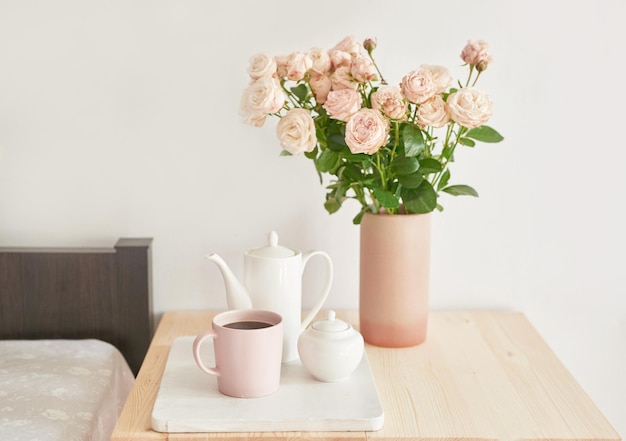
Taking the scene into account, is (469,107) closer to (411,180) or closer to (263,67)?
(411,180)

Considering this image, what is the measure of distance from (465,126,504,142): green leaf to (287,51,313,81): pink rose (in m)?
0.30

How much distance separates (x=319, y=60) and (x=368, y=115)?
14cm

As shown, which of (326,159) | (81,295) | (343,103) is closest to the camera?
(343,103)

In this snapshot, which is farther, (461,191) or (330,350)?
(461,191)

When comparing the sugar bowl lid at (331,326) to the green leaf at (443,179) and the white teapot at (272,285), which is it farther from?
the green leaf at (443,179)

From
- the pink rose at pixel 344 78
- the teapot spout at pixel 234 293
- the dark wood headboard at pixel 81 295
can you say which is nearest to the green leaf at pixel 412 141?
the pink rose at pixel 344 78

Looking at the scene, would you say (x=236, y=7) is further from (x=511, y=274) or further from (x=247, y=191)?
(x=511, y=274)

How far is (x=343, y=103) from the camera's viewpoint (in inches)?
43.7

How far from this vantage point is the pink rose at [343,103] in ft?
3.64

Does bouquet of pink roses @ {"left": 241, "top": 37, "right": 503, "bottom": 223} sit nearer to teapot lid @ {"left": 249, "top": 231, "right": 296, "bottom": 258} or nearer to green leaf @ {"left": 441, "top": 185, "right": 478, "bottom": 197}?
green leaf @ {"left": 441, "top": 185, "right": 478, "bottom": 197}

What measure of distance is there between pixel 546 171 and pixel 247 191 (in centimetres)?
57

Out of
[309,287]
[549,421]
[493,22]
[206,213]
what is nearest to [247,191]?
[206,213]

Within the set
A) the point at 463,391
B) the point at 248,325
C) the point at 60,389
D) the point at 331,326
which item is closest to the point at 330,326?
the point at 331,326

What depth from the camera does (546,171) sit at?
147 centimetres
